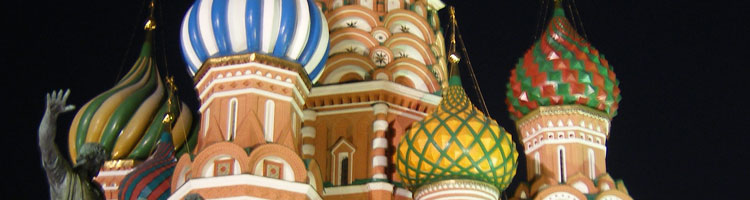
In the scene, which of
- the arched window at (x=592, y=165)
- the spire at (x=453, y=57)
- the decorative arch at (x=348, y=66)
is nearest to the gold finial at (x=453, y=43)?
the spire at (x=453, y=57)

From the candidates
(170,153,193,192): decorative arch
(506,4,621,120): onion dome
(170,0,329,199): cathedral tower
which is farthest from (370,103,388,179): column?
(170,153,193,192): decorative arch

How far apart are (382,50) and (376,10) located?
60 cm

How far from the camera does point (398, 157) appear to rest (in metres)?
14.2

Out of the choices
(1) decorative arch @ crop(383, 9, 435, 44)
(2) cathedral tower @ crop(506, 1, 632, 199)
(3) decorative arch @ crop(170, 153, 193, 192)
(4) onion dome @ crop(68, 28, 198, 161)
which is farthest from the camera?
(4) onion dome @ crop(68, 28, 198, 161)

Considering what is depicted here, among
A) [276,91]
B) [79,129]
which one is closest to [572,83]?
[276,91]

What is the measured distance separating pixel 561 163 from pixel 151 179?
431cm

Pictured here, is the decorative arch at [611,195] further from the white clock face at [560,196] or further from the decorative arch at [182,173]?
the decorative arch at [182,173]

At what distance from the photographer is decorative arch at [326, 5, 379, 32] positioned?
15.9 meters

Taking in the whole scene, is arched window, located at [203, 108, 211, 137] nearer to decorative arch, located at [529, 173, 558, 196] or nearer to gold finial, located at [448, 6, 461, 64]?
gold finial, located at [448, 6, 461, 64]

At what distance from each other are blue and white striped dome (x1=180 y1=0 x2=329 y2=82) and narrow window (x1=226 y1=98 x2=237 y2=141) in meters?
0.48

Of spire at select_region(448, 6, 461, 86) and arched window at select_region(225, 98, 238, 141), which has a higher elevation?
spire at select_region(448, 6, 461, 86)

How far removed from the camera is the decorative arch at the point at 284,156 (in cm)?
1273

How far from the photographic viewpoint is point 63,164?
7047mm

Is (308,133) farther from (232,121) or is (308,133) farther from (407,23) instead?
(232,121)
